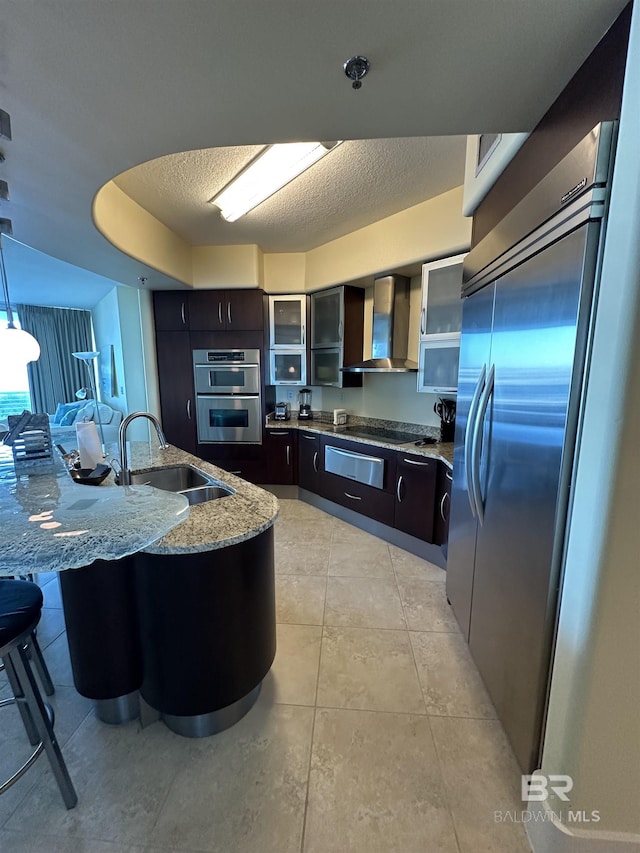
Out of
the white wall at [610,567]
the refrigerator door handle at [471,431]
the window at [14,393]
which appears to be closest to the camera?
the white wall at [610,567]

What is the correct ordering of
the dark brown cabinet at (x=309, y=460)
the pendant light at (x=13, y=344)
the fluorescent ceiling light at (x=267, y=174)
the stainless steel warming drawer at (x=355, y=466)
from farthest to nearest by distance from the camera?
the dark brown cabinet at (x=309, y=460) → the stainless steel warming drawer at (x=355, y=466) → the pendant light at (x=13, y=344) → the fluorescent ceiling light at (x=267, y=174)

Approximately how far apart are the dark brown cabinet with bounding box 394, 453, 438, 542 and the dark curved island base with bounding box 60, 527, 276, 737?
1.56 metres

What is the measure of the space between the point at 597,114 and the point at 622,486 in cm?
103

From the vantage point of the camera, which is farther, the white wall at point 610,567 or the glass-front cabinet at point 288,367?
the glass-front cabinet at point 288,367

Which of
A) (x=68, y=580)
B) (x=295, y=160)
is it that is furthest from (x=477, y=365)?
(x=68, y=580)

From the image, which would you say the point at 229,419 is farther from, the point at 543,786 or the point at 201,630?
the point at 543,786

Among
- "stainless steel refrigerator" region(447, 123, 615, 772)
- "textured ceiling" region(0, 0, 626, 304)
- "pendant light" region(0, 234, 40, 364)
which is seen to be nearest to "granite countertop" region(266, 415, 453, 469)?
"stainless steel refrigerator" region(447, 123, 615, 772)

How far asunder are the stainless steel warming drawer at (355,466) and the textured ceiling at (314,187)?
2.06 metres

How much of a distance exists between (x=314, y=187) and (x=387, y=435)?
2.13 metres

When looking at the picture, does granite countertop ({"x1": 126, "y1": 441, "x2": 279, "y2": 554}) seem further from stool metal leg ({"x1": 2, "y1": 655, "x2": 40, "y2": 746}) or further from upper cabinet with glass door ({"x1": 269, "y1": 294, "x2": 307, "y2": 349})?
upper cabinet with glass door ({"x1": 269, "y1": 294, "x2": 307, "y2": 349})

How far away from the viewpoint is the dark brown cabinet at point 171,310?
3.75 meters

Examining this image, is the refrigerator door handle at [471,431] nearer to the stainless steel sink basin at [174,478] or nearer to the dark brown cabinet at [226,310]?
the stainless steel sink basin at [174,478]

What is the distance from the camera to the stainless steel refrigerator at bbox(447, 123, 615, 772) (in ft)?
3.10

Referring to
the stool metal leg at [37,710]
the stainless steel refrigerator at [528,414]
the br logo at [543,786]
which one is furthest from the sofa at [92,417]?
the br logo at [543,786]
